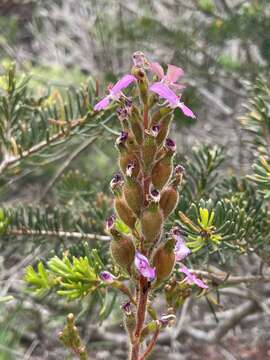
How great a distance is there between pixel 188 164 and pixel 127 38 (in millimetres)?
1009

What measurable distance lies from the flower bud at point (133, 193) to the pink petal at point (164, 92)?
0.34 ft

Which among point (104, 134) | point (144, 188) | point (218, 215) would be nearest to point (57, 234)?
point (104, 134)

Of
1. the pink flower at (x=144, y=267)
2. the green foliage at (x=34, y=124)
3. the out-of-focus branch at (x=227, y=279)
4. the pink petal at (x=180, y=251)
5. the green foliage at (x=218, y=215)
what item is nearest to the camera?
the pink flower at (x=144, y=267)

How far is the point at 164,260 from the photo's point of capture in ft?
2.27

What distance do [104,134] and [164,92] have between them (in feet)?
2.11

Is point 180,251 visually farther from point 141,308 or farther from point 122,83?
point 122,83

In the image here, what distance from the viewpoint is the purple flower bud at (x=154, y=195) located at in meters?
0.67

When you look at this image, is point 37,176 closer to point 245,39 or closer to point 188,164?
point 245,39

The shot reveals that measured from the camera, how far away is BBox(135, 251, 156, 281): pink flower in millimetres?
639

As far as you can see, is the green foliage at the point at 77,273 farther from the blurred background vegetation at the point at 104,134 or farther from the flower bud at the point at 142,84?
the flower bud at the point at 142,84

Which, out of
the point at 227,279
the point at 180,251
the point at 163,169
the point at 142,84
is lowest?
the point at 227,279

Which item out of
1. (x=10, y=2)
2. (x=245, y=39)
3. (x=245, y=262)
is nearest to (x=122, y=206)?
(x=245, y=39)

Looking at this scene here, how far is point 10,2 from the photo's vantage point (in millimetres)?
2424

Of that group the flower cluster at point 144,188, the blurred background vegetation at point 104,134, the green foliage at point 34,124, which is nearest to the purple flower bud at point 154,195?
the flower cluster at point 144,188
